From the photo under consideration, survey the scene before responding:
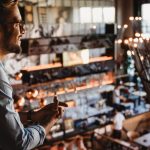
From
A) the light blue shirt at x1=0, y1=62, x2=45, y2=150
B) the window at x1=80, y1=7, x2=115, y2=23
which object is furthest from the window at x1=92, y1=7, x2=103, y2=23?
the light blue shirt at x1=0, y1=62, x2=45, y2=150

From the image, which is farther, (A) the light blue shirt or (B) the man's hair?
(B) the man's hair

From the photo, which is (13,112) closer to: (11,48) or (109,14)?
(11,48)

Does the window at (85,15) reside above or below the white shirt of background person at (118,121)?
above

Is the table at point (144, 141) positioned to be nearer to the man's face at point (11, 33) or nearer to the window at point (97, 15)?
the window at point (97, 15)

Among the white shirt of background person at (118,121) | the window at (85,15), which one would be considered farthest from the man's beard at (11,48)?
the window at (85,15)

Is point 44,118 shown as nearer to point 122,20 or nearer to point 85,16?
point 85,16

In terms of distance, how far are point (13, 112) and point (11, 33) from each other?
0.43 meters

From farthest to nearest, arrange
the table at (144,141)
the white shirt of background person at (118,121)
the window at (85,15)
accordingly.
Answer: the window at (85,15), the white shirt of background person at (118,121), the table at (144,141)

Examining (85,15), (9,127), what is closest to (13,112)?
(9,127)

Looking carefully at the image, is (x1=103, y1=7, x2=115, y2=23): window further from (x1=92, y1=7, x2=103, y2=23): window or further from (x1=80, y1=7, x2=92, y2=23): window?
(x1=80, y1=7, x2=92, y2=23): window

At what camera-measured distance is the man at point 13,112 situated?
4.79 feet

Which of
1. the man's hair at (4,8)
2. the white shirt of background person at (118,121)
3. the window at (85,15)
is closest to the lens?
the man's hair at (4,8)

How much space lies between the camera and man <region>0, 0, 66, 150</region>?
1.46 meters

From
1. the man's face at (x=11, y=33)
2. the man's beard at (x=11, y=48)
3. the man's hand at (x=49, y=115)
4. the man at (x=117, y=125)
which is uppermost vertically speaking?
the man's face at (x=11, y=33)
